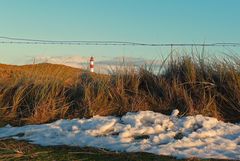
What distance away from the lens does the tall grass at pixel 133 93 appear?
10.4 meters

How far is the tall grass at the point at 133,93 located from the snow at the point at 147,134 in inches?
26.1

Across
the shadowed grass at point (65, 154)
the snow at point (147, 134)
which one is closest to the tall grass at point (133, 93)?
the snow at point (147, 134)

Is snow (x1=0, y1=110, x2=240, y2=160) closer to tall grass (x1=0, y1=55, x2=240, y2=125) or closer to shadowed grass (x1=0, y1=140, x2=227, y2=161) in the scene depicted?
shadowed grass (x1=0, y1=140, x2=227, y2=161)

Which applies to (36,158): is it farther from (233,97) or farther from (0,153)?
(233,97)

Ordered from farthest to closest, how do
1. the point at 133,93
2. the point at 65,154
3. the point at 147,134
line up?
the point at 133,93 < the point at 147,134 < the point at 65,154

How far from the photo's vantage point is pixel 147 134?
28.0ft

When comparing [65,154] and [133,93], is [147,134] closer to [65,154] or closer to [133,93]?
[65,154]

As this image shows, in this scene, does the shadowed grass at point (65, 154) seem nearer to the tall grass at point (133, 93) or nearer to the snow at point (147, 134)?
the snow at point (147, 134)

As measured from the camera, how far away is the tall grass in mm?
10391

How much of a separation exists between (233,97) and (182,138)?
2.78m

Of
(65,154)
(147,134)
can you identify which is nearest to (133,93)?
(147,134)

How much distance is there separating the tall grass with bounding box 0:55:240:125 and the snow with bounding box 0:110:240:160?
0.66 m

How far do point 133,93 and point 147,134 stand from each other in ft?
8.32

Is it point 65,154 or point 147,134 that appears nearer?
point 65,154
